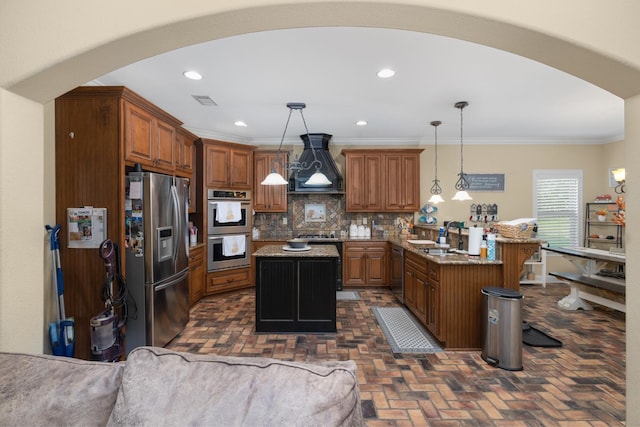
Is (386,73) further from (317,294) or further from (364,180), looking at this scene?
(364,180)

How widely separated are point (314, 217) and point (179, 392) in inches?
204

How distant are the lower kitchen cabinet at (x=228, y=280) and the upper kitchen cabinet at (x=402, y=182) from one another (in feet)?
9.49

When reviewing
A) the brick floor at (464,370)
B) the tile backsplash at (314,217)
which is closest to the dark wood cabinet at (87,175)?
the brick floor at (464,370)

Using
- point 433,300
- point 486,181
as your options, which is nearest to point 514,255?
point 433,300

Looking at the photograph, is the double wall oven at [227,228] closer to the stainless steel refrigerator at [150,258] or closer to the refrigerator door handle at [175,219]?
the refrigerator door handle at [175,219]

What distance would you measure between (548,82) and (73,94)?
4.80 meters

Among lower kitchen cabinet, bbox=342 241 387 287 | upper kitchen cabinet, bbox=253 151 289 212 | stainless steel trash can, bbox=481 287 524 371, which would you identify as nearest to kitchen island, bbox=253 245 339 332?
stainless steel trash can, bbox=481 287 524 371

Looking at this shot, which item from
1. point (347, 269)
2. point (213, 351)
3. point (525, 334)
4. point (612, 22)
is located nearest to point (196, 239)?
point (213, 351)

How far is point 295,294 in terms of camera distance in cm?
356

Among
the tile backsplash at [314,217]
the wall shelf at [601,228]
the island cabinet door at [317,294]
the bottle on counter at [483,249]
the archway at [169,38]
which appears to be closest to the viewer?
the archway at [169,38]

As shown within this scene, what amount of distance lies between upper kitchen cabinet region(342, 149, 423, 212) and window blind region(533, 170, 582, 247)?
2.54 metres

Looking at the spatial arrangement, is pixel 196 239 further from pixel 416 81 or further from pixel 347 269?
pixel 416 81

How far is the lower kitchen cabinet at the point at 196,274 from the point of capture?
14.4ft

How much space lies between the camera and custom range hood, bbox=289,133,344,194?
5.64 meters
